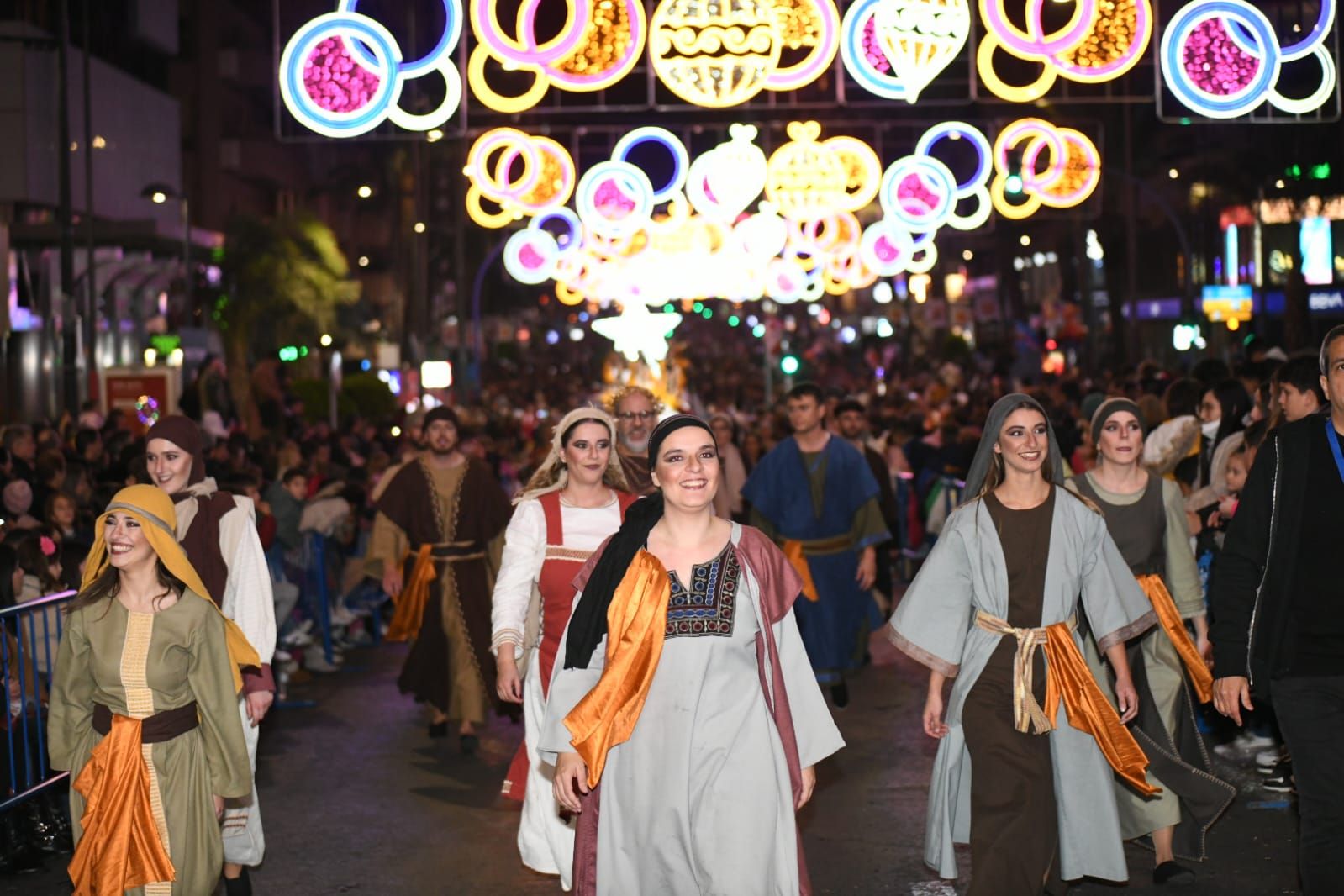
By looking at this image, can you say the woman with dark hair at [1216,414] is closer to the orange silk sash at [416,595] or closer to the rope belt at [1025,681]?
the orange silk sash at [416,595]

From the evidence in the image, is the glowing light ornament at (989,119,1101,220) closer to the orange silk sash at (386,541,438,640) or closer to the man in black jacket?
the orange silk sash at (386,541,438,640)

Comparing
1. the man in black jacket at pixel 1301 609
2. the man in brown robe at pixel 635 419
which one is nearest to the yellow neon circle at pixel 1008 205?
the man in brown robe at pixel 635 419

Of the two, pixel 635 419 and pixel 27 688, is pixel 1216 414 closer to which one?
pixel 635 419

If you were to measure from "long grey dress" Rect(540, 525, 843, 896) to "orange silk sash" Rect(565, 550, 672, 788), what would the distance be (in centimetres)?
6

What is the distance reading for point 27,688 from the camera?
9094mm

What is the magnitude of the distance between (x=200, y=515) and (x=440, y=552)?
4098 mm

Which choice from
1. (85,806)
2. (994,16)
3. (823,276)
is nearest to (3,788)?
(85,806)

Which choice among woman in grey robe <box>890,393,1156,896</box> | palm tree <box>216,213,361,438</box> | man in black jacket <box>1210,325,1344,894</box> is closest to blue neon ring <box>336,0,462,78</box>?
woman in grey robe <box>890,393,1156,896</box>

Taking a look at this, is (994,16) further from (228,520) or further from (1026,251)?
(1026,251)

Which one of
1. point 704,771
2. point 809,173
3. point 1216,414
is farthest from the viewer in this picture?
point 809,173

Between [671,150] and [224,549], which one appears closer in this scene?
[224,549]

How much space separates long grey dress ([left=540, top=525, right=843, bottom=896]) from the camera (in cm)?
573

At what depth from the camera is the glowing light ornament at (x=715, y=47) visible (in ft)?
42.1

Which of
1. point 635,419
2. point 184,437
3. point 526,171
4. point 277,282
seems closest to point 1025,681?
point 184,437
